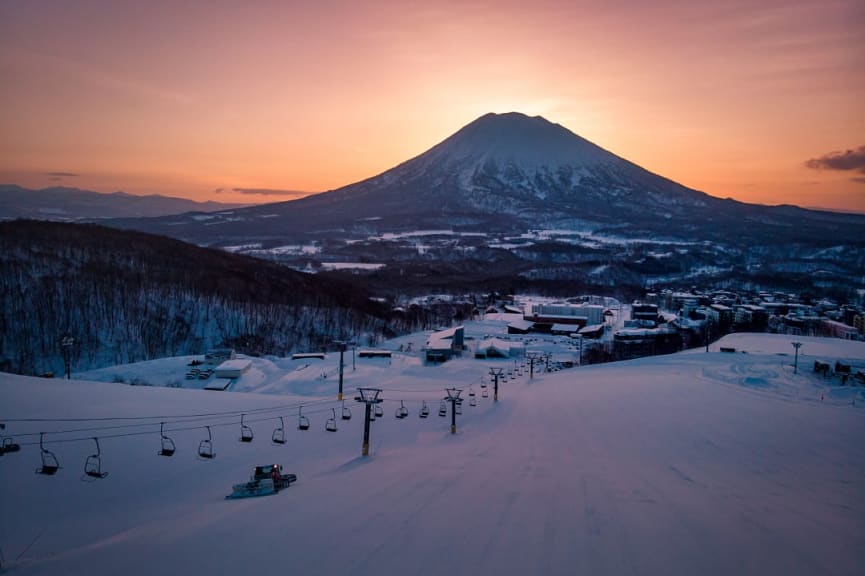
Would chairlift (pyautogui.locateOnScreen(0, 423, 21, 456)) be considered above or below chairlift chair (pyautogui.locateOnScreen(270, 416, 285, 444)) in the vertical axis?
above

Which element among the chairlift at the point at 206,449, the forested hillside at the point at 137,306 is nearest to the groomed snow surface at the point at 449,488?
the chairlift at the point at 206,449

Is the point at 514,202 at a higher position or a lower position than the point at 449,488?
higher

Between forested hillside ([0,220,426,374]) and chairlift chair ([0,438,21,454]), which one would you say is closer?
chairlift chair ([0,438,21,454])

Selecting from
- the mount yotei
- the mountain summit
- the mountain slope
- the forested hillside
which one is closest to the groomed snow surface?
the forested hillside

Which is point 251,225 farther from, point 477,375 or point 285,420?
point 285,420

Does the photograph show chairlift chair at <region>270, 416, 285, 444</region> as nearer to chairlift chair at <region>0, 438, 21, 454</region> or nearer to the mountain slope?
chairlift chair at <region>0, 438, 21, 454</region>

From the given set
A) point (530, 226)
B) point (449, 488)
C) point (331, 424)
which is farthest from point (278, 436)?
point (530, 226)

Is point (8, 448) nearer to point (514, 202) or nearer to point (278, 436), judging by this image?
point (278, 436)
